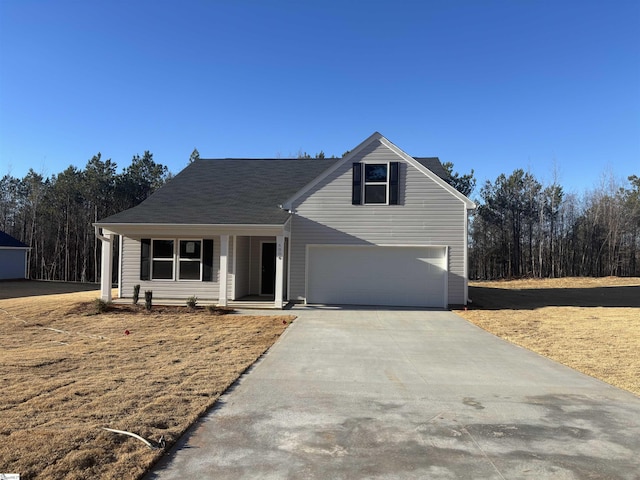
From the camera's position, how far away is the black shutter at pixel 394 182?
15.3m

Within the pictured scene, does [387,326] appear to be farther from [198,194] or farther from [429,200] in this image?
[198,194]

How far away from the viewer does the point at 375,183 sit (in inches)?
607

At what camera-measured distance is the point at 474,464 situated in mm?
3527

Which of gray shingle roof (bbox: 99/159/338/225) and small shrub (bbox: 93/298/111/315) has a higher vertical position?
gray shingle roof (bbox: 99/159/338/225)

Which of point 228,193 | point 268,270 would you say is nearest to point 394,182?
point 268,270

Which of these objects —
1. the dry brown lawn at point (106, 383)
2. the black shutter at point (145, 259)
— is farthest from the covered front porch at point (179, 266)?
the dry brown lawn at point (106, 383)

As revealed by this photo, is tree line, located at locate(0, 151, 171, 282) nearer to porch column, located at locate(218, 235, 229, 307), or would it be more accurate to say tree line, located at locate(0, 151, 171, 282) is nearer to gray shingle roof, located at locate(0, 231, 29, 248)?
gray shingle roof, located at locate(0, 231, 29, 248)

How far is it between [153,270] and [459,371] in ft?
40.3

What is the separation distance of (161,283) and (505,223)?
30.0 meters

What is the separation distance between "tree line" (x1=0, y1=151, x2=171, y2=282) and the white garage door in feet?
86.1

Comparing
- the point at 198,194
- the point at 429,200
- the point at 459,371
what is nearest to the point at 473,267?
the point at 429,200

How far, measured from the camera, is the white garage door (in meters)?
15.2

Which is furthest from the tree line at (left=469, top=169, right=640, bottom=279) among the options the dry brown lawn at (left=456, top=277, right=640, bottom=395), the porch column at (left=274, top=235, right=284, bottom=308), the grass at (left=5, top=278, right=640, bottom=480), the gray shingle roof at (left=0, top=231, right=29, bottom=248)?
the gray shingle roof at (left=0, top=231, right=29, bottom=248)

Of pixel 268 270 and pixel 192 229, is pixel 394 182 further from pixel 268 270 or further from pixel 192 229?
pixel 192 229
